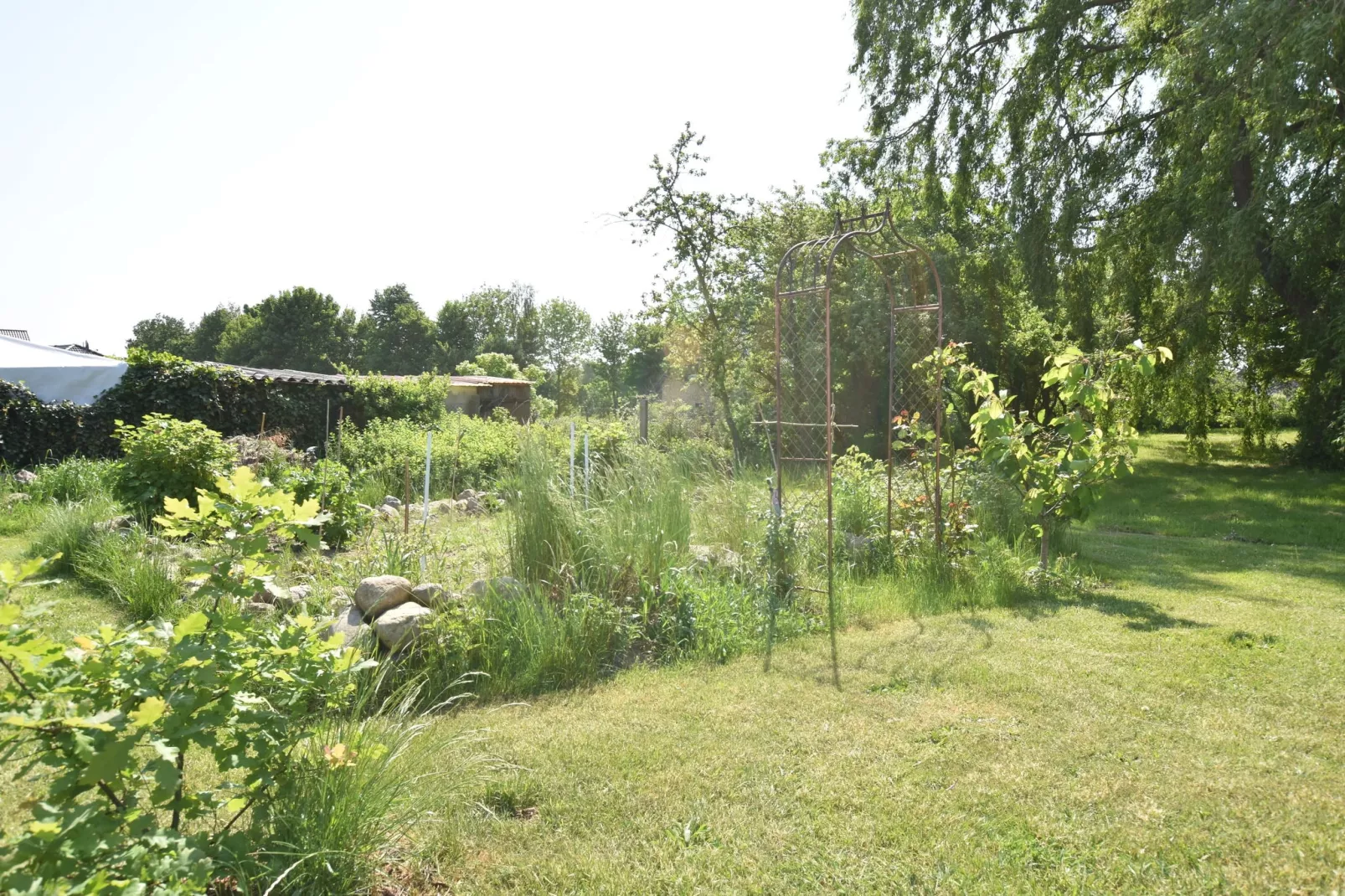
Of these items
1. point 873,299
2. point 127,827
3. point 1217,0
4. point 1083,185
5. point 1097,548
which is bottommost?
point 1097,548

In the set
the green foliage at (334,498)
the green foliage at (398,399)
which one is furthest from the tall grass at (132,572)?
the green foliage at (398,399)

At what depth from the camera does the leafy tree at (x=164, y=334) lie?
53.6 meters

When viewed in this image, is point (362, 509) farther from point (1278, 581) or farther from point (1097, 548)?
point (1278, 581)

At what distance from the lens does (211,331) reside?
51.6m

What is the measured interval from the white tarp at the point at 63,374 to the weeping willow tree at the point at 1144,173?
43.8 ft

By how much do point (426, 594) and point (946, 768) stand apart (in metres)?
Answer: 2.66

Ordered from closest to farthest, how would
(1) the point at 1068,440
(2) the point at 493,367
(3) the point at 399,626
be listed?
1. (3) the point at 399,626
2. (1) the point at 1068,440
3. (2) the point at 493,367

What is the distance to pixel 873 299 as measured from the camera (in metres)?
14.8

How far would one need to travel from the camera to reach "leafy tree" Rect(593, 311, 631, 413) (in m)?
39.7

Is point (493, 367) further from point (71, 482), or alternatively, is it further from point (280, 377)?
point (71, 482)

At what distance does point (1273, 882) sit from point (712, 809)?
5.25ft

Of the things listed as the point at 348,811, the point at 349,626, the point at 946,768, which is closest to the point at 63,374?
the point at 349,626

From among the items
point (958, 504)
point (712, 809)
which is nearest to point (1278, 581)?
point (958, 504)

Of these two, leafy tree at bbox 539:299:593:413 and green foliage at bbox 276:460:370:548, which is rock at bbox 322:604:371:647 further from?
leafy tree at bbox 539:299:593:413
